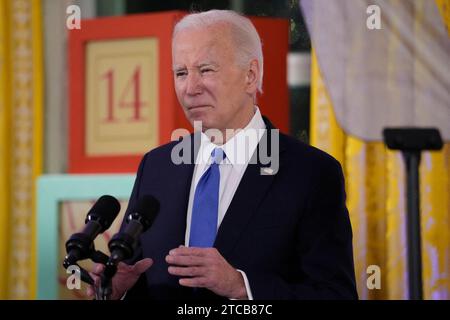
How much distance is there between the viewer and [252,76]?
6.01 feet

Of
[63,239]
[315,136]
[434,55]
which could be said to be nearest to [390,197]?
[315,136]

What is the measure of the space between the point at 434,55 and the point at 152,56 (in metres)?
1.04

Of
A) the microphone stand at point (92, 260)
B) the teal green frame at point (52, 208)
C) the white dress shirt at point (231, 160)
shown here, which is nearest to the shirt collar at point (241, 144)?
the white dress shirt at point (231, 160)

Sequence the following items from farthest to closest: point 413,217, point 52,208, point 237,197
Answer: point 52,208 → point 237,197 → point 413,217

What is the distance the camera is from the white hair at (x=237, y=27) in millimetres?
1767

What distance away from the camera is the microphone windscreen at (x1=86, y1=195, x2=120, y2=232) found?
4.65 ft

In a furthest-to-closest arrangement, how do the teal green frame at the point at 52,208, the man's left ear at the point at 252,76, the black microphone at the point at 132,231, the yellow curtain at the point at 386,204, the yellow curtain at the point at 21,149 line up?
the yellow curtain at the point at 21,149 < the teal green frame at the point at 52,208 < the yellow curtain at the point at 386,204 < the man's left ear at the point at 252,76 < the black microphone at the point at 132,231

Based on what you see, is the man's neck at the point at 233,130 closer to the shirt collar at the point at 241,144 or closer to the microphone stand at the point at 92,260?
the shirt collar at the point at 241,144

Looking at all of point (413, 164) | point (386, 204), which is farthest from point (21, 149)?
point (413, 164)

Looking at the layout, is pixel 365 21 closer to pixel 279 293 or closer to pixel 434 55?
pixel 434 55

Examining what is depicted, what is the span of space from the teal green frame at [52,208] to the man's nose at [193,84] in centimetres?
126

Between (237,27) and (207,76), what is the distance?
131 mm

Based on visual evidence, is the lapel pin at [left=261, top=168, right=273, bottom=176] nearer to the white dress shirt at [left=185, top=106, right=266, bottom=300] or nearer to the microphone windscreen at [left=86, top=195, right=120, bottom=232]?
the white dress shirt at [left=185, top=106, right=266, bottom=300]

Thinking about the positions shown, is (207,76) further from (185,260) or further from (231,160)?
(185,260)
